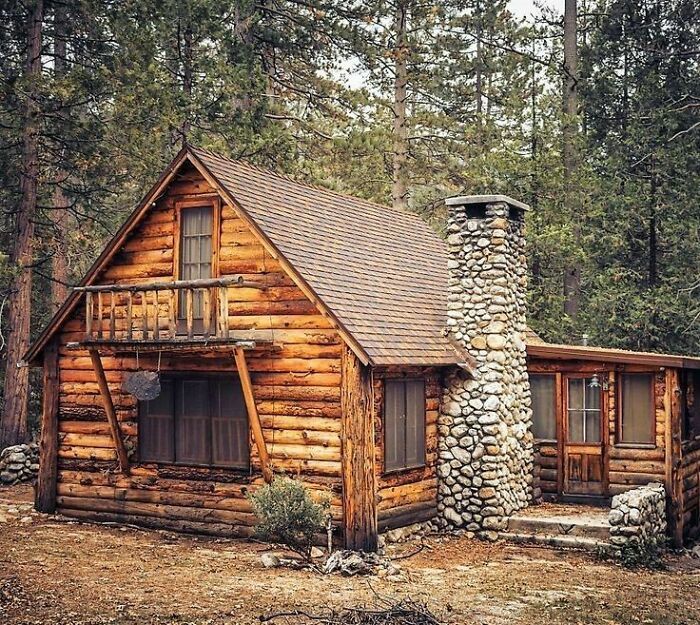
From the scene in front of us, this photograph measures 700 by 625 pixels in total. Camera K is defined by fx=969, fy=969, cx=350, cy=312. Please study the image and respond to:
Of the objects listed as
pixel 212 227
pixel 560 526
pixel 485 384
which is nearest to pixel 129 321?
pixel 212 227

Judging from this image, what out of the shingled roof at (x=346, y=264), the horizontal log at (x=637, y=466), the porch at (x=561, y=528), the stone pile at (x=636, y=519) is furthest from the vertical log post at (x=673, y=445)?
the shingled roof at (x=346, y=264)

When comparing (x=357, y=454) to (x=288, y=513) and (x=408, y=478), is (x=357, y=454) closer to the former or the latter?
(x=288, y=513)

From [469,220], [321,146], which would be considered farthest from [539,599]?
[321,146]

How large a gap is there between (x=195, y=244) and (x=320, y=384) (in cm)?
337

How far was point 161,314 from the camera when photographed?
16.0 meters

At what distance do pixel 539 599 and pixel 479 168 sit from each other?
53.6 ft

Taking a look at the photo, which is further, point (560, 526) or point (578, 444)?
point (578, 444)

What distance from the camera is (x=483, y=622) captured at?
34.2 ft

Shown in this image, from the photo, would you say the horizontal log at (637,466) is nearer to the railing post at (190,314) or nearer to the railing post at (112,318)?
the railing post at (190,314)

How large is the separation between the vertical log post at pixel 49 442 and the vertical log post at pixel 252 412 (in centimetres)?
443

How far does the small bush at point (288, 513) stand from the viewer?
1312 cm

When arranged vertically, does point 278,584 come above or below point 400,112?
below

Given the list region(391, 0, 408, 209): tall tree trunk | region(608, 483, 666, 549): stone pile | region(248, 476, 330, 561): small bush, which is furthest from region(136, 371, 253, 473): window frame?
region(391, 0, 408, 209): tall tree trunk

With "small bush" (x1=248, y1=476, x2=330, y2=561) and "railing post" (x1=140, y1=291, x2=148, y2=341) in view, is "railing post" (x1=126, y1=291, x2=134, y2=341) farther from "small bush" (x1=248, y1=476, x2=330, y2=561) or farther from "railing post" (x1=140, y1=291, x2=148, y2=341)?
"small bush" (x1=248, y1=476, x2=330, y2=561)
